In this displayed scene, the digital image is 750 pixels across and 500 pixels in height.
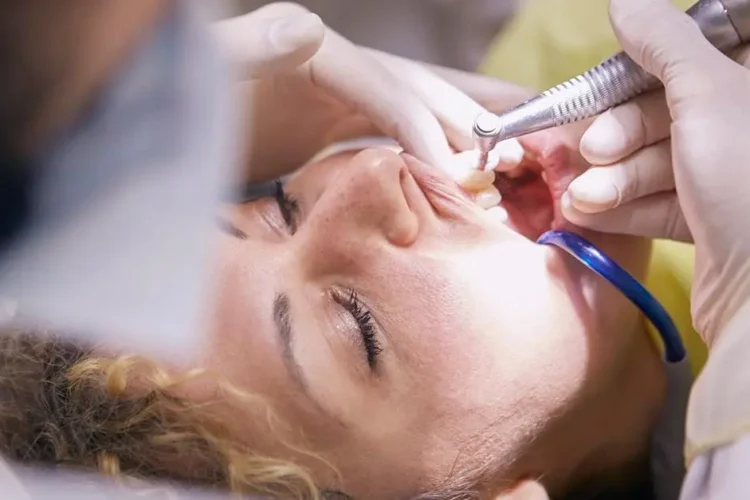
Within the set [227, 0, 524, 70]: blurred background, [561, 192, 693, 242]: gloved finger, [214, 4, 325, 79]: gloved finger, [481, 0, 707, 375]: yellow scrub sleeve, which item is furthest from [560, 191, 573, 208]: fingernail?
[227, 0, 524, 70]: blurred background

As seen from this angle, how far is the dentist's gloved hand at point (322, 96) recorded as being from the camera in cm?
101

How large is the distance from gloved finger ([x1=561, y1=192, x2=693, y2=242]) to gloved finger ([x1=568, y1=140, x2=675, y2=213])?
0.03 ft

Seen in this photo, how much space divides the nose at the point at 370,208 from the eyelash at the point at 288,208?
7cm

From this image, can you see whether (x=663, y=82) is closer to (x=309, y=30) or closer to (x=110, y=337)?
(x=309, y=30)

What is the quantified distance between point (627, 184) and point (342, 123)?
0.46 m

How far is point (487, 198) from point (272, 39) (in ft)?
1.09

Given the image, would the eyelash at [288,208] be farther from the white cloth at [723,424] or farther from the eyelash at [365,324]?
the white cloth at [723,424]

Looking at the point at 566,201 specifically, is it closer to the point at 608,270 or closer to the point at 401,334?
the point at 608,270

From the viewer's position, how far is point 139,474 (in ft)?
2.73

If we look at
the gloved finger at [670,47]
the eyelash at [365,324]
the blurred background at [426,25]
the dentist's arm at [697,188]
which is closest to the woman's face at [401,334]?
the eyelash at [365,324]

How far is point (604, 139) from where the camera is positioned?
85 centimetres

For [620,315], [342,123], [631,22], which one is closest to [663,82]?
[631,22]

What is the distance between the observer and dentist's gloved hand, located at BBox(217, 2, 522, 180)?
1011 mm

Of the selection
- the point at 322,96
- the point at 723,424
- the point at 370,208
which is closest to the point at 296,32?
the point at 322,96
